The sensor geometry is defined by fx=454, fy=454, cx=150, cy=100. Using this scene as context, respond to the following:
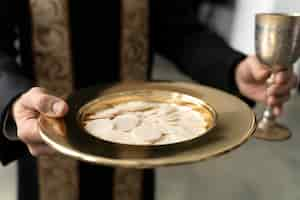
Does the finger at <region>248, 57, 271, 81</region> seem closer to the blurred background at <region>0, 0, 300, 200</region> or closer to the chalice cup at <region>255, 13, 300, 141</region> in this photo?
the chalice cup at <region>255, 13, 300, 141</region>

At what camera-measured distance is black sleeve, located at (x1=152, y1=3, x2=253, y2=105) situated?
2.69 ft

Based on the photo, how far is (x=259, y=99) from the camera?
75 cm

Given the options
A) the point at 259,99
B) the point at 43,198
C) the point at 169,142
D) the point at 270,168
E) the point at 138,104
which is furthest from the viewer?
the point at 270,168

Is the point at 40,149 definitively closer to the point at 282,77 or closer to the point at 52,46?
the point at 52,46

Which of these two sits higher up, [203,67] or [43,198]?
[203,67]

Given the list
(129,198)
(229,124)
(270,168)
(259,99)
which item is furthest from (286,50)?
(270,168)

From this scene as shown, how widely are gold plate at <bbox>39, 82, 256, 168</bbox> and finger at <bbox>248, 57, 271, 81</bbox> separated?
5.1 inches

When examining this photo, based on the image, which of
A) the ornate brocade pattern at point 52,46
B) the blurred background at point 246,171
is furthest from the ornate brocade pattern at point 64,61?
the blurred background at point 246,171

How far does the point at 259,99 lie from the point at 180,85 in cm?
17

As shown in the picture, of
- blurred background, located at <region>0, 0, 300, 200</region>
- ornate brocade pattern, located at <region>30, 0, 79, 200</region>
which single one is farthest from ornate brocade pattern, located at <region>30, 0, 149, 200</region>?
blurred background, located at <region>0, 0, 300, 200</region>

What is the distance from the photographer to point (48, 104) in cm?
54

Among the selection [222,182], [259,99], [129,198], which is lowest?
[222,182]

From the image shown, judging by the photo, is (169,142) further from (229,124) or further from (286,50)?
(286,50)

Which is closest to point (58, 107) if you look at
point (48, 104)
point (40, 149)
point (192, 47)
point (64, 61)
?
point (48, 104)
